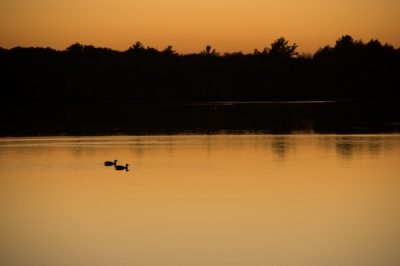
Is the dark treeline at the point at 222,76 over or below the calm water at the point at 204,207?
over

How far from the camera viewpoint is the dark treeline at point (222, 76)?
75188mm

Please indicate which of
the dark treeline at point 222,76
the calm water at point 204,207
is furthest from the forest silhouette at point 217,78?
the calm water at point 204,207

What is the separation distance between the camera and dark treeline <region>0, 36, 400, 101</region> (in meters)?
75.2

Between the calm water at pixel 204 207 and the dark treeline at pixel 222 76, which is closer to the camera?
the calm water at pixel 204 207

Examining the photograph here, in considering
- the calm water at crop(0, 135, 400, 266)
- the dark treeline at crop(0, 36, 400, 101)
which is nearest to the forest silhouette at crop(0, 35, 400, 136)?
the dark treeline at crop(0, 36, 400, 101)

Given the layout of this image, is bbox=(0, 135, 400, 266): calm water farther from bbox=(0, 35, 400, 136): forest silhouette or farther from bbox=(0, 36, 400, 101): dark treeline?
bbox=(0, 36, 400, 101): dark treeline

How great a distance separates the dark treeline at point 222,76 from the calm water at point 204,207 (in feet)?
184

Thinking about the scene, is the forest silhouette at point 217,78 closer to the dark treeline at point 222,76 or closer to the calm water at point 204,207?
the dark treeline at point 222,76

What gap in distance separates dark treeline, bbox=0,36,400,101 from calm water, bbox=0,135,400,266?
184 ft

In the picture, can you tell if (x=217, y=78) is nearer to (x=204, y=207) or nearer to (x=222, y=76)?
(x=222, y=76)

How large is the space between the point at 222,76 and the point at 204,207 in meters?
67.4

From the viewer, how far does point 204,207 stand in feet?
40.0

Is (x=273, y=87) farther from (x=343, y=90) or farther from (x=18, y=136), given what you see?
(x=18, y=136)

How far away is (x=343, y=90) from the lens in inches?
2987
